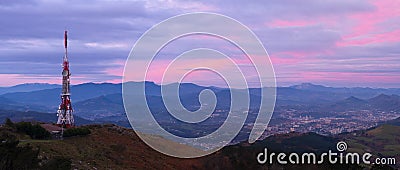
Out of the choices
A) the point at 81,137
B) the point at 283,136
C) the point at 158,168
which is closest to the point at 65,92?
the point at 81,137

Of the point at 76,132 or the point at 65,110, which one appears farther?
the point at 65,110

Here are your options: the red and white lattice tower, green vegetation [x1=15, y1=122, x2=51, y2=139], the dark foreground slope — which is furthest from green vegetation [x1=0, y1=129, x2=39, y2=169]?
the red and white lattice tower

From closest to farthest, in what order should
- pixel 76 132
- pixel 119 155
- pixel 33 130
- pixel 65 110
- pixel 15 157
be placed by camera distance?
pixel 15 157 → pixel 33 130 → pixel 119 155 → pixel 76 132 → pixel 65 110

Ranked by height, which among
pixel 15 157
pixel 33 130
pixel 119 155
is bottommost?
pixel 119 155

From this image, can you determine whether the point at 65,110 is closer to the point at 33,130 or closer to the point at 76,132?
the point at 76,132

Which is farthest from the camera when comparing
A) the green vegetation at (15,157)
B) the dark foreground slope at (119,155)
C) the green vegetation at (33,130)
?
the green vegetation at (33,130)

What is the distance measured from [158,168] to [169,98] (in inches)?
825

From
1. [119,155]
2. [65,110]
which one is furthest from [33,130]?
[119,155]

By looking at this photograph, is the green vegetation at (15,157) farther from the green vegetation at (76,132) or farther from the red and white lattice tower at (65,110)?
the red and white lattice tower at (65,110)

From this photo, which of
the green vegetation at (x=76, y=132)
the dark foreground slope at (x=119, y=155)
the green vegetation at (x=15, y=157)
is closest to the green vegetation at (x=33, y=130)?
the dark foreground slope at (x=119, y=155)

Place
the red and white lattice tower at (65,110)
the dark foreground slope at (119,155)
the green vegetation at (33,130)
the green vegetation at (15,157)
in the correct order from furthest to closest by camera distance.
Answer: the red and white lattice tower at (65,110)
the green vegetation at (33,130)
the dark foreground slope at (119,155)
the green vegetation at (15,157)

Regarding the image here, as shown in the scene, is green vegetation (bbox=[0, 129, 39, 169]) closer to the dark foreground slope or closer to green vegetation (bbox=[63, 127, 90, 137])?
the dark foreground slope

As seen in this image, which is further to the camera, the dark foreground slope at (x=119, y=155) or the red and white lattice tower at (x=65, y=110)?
the red and white lattice tower at (x=65, y=110)

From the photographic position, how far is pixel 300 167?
3822 cm
